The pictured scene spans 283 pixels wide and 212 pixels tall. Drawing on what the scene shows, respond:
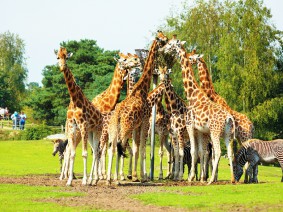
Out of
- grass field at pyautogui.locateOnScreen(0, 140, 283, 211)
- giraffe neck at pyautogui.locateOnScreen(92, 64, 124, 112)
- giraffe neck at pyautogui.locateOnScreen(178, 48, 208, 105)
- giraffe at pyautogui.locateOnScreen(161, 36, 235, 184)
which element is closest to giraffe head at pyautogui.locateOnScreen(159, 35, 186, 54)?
giraffe neck at pyautogui.locateOnScreen(178, 48, 208, 105)

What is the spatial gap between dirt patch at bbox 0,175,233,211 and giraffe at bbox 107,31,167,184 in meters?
0.91

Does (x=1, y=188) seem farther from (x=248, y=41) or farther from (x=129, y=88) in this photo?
(x=248, y=41)

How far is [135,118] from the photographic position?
21.7m

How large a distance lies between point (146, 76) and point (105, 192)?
5.44 metres

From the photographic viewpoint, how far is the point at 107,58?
6381 centimetres

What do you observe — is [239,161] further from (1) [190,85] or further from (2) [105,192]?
(2) [105,192]

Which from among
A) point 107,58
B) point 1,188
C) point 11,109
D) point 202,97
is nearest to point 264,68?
point 107,58

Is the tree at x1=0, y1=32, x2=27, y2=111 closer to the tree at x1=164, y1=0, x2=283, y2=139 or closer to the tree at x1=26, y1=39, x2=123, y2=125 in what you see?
the tree at x1=26, y1=39, x2=123, y2=125

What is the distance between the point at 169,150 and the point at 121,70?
142 inches

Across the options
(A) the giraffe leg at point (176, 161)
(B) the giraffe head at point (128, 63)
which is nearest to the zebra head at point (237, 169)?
(A) the giraffe leg at point (176, 161)

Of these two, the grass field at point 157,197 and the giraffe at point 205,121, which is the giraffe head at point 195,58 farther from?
the grass field at point 157,197

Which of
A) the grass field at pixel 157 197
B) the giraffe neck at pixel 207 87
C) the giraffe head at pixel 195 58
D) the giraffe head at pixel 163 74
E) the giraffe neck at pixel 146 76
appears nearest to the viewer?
the grass field at pixel 157 197

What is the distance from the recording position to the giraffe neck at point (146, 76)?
74.1 ft

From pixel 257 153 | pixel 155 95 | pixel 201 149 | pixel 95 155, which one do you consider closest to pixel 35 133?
pixel 155 95
